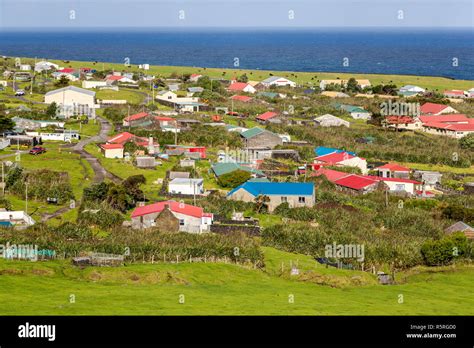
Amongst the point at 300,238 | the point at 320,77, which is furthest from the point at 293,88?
the point at 300,238

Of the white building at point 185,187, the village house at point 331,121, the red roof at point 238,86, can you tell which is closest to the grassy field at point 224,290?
the white building at point 185,187

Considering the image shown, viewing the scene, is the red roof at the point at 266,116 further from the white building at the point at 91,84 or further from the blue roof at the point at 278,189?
the blue roof at the point at 278,189

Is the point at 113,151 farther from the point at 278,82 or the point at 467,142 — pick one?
the point at 278,82

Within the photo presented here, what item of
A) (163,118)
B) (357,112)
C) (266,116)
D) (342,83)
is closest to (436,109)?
(357,112)

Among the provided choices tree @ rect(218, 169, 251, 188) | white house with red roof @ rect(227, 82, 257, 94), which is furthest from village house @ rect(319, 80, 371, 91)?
tree @ rect(218, 169, 251, 188)

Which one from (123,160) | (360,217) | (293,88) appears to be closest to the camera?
(360,217)
